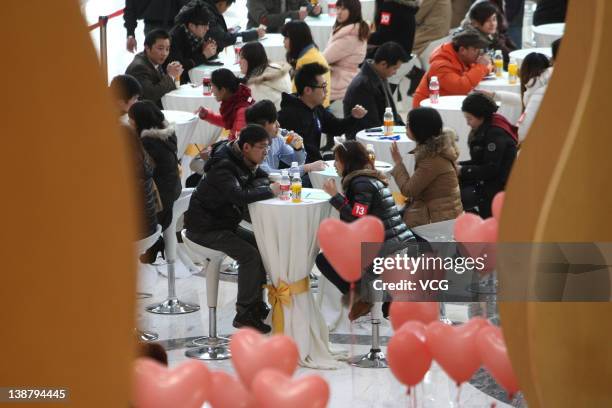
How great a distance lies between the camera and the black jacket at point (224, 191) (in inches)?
223

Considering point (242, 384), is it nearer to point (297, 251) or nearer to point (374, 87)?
point (297, 251)

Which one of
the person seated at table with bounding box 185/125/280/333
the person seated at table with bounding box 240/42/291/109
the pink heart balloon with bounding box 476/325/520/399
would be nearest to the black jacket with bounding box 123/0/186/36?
the person seated at table with bounding box 240/42/291/109

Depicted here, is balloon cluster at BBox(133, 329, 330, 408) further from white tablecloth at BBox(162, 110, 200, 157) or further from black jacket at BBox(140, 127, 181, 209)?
white tablecloth at BBox(162, 110, 200, 157)

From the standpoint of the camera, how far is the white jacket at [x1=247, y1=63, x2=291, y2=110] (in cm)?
787

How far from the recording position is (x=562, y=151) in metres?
2.50

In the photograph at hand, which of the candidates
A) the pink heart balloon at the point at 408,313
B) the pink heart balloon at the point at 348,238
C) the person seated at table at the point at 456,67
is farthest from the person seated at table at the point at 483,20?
the pink heart balloon at the point at 408,313

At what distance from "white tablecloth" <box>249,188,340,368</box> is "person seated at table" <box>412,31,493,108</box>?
268 centimetres

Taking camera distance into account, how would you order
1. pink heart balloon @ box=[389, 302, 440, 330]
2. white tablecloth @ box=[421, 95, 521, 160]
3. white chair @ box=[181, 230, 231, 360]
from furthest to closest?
white tablecloth @ box=[421, 95, 521, 160] < white chair @ box=[181, 230, 231, 360] < pink heart balloon @ box=[389, 302, 440, 330]

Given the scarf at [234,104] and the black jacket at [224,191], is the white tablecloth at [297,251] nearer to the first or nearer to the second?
the black jacket at [224,191]

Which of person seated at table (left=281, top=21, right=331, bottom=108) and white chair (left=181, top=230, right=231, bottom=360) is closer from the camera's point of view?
white chair (left=181, top=230, right=231, bottom=360)

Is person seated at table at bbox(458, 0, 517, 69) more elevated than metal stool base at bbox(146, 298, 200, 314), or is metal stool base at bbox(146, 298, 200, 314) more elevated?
person seated at table at bbox(458, 0, 517, 69)

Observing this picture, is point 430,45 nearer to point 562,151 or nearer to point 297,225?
point 297,225

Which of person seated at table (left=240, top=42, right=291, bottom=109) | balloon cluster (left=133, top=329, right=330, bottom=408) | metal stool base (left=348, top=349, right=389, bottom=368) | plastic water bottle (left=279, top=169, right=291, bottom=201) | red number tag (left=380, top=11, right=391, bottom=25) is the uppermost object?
red number tag (left=380, top=11, right=391, bottom=25)

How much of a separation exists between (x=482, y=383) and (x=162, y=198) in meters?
2.03
